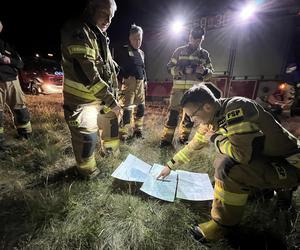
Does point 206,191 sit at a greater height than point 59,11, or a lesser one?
lesser

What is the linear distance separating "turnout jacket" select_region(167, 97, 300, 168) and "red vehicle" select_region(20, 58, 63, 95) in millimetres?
8953

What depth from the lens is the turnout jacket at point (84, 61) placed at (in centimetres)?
176

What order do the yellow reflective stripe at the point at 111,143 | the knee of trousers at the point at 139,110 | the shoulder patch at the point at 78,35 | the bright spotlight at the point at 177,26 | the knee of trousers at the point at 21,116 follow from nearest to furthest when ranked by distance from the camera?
the shoulder patch at the point at 78,35
the yellow reflective stripe at the point at 111,143
the knee of trousers at the point at 21,116
the knee of trousers at the point at 139,110
the bright spotlight at the point at 177,26

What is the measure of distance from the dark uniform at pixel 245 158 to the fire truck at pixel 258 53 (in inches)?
154

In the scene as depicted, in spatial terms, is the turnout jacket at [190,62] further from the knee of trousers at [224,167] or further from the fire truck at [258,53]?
the fire truck at [258,53]

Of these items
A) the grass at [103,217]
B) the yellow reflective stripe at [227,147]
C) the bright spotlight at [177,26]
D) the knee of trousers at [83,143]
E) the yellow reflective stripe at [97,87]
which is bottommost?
the grass at [103,217]

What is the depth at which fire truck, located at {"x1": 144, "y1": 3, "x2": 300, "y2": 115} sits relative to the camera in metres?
5.01

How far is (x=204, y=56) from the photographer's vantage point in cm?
338

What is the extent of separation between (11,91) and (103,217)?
247 centimetres

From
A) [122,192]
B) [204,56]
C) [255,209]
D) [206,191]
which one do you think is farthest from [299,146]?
[204,56]

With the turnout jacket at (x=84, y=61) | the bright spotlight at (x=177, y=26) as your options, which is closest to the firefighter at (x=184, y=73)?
the turnout jacket at (x=84, y=61)

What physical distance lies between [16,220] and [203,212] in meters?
1.64

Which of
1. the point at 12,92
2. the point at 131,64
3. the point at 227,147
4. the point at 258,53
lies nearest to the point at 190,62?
the point at 131,64

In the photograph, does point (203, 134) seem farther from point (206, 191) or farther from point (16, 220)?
point (16, 220)
